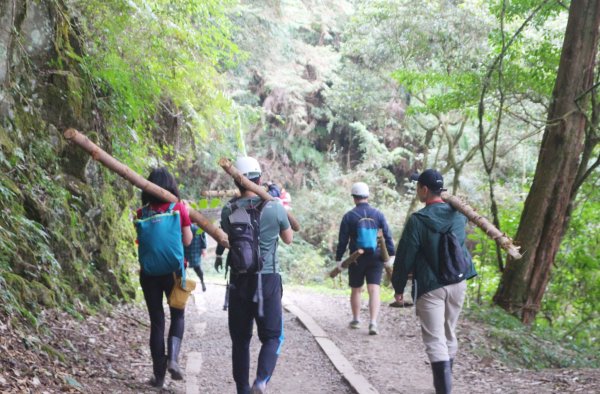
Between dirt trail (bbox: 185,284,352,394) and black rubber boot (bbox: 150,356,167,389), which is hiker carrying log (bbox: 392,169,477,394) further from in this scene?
black rubber boot (bbox: 150,356,167,389)

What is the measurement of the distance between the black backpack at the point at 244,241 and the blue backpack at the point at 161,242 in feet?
2.48

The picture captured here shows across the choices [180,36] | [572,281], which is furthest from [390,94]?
[180,36]

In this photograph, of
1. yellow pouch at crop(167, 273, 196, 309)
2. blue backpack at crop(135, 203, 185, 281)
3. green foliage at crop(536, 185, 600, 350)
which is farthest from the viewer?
green foliage at crop(536, 185, 600, 350)

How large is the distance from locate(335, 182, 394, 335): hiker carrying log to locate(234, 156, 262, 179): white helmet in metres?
4.11

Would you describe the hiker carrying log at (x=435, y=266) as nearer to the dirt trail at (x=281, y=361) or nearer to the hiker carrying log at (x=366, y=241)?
the dirt trail at (x=281, y=361)

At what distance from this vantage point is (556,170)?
1052cm

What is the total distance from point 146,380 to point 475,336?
5.13 meters

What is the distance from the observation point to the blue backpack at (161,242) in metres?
5.79

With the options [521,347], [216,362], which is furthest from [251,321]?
[521,347]

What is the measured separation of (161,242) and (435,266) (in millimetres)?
2557

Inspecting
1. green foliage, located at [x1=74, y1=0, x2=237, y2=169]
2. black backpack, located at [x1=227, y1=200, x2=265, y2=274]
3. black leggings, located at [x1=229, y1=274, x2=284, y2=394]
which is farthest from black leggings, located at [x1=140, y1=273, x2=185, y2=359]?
green foliage, located at [x1=74, y1=0, x2=237, y2=169]

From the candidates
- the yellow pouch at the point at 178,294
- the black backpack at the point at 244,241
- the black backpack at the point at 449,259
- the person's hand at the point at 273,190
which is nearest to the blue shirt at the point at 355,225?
the person's hand at the point at 273,190

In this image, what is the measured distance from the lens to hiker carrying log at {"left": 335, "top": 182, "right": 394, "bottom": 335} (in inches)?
370

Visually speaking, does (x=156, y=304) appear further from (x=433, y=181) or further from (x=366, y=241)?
(x=366, y=241)
